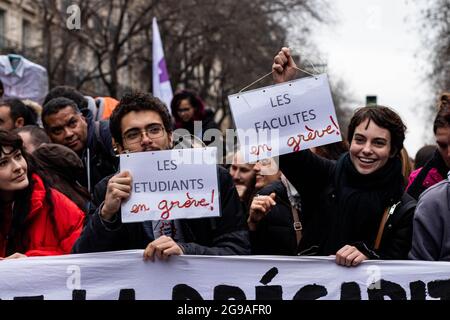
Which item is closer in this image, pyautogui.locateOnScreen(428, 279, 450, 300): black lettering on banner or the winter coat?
pyautogui.locateOnScreen(428, 279, 450, 300): black lettering on banner

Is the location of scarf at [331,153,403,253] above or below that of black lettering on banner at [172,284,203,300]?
above

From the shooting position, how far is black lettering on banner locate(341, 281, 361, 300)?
11.8 feet

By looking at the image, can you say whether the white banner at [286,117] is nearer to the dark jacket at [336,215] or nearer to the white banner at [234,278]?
the dark jacket at [336,215]

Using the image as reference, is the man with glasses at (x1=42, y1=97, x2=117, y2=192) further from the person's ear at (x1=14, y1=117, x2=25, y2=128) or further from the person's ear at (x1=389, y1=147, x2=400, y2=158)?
the person's ear at (x1=389, y1=147, x2=400, y2=158)

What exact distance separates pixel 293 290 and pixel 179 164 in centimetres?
76

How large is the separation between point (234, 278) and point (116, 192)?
66 cm

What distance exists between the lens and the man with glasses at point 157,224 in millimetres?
3660

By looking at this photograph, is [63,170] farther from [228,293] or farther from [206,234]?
[228,293]

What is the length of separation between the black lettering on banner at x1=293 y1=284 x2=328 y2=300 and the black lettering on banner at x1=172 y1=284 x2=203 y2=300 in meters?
0.44

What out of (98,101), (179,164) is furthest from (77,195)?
(98,101)

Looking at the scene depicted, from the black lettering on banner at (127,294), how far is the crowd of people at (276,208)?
199 mm

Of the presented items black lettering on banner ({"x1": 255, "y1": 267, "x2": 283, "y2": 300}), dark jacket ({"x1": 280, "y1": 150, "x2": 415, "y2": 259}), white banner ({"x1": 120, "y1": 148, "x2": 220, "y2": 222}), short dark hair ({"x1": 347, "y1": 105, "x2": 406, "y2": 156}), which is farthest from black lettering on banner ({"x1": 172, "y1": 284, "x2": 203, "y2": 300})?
short dark hair ({"x1": 347, "y1": 105, "x2": 406, "y2": 156})

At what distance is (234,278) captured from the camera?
144 inches

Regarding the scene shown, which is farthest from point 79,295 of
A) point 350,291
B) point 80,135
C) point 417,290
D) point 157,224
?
point 80,135
